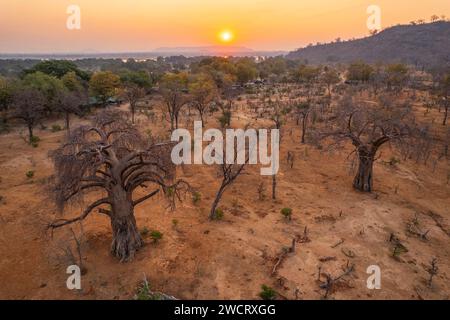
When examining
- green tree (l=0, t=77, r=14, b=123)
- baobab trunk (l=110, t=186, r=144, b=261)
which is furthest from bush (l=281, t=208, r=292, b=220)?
green tree (l=0, t=77, r=14, b=123)

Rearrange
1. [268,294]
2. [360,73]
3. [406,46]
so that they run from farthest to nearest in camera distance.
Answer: [406,46], [360,73], [268,294]

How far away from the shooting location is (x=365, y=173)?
16.5 m

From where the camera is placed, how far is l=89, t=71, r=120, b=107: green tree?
37875 mm

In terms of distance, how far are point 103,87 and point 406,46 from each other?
123526mm

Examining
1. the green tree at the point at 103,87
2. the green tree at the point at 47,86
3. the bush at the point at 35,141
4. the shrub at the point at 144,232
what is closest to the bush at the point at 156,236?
the shrub at the point at 144,232

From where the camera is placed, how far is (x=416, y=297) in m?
9.63

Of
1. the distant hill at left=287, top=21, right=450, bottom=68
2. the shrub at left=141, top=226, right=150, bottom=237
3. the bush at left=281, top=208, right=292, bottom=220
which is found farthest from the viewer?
the distant hill at left=287, top=21, right=450, bottom=68

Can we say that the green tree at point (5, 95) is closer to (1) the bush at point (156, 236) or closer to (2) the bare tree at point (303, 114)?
(1) the bush at point (156, 236)

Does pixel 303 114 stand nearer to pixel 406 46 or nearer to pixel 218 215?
pixel 218 215

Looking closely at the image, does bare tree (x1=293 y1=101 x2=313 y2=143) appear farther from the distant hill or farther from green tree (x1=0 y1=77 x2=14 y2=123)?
the distant hill

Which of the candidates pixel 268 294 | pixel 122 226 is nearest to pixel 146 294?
pixel 122 226

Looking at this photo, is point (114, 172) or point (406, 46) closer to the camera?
point (114, 172)

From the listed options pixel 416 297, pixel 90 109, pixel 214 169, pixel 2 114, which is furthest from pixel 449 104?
pixel 2 114

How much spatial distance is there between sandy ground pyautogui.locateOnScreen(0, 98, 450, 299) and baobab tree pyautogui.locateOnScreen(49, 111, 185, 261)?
4.02ft
